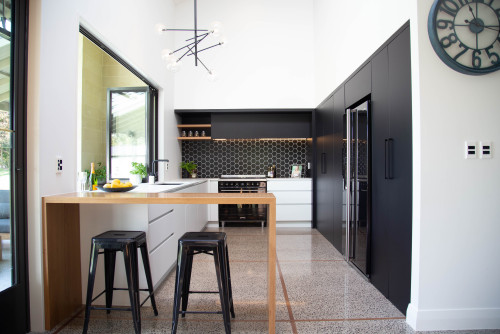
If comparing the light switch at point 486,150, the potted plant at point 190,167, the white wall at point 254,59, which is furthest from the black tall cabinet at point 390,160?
the potted plant at point 190,167

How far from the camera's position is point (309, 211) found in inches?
198

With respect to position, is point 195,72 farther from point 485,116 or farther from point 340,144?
point 485,116

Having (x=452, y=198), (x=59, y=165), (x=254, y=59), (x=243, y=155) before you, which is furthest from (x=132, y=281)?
(x=254, y=59)

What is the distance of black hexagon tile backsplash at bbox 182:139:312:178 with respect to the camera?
220 inches

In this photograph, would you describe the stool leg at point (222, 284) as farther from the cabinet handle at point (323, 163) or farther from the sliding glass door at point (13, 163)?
the cabinet handle at point (323, 163)

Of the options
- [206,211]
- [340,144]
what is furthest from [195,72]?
[340,144]

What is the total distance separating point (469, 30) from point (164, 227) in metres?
2.83

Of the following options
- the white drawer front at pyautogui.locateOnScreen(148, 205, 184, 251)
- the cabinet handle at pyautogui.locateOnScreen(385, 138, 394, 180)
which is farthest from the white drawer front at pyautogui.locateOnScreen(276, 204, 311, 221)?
the cabinet handle at pyautogui.locateOnScreen(385, 138, 394, 180)

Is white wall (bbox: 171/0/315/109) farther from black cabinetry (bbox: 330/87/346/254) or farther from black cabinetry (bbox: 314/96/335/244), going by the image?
black cabinetry (bbox: 330/87/346/254)

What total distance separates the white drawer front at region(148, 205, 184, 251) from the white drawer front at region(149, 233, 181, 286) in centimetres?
6

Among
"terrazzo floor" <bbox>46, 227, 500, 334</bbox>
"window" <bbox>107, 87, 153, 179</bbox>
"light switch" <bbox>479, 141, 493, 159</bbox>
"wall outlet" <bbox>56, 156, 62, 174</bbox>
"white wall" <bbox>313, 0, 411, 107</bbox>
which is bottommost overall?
"terrazzo floor" <bbox>46, 227, 500, 334</bbox>

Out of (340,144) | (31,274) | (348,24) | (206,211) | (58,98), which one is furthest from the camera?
(206,211)

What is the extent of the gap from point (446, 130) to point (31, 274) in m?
2.85

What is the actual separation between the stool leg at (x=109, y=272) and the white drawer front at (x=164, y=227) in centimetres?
31
